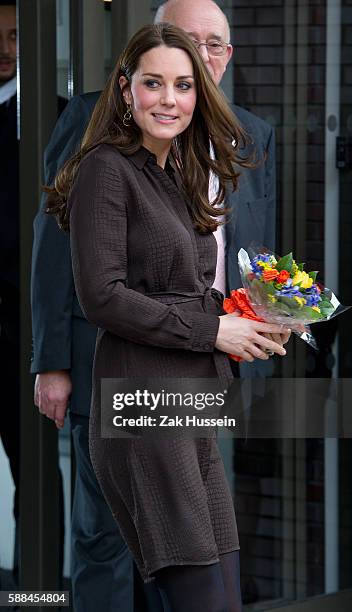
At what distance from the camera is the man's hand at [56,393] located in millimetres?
3459

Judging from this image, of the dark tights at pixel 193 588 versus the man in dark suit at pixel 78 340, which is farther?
the man in dark suit at pixel 78 340

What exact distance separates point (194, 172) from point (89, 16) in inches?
39.7

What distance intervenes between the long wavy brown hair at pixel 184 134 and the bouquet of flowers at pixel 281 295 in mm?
158

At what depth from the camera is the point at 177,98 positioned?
2.60 metres

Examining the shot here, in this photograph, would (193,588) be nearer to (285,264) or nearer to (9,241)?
(285,264)

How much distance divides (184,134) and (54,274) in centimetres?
78

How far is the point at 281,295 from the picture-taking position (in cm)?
254

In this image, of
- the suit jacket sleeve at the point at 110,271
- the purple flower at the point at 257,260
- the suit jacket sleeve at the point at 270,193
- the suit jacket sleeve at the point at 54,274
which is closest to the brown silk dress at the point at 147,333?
the suit jacket sleeve at the point at 110,271

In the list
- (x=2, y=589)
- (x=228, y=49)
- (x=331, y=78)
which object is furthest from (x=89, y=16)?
(x=2, y=589)

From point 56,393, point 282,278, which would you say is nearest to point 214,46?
point 56,393

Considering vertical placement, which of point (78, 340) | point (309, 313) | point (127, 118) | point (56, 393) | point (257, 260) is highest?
point (127, 118)

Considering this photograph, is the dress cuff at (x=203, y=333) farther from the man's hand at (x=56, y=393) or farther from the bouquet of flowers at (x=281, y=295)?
the man's hand at (x=56, y=393)

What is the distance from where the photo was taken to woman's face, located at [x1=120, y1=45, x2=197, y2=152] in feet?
8.51

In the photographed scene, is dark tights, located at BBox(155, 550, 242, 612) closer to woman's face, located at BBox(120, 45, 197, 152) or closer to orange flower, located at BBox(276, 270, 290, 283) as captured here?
orange flower, located at BBox(276, 270, 290, 283)
